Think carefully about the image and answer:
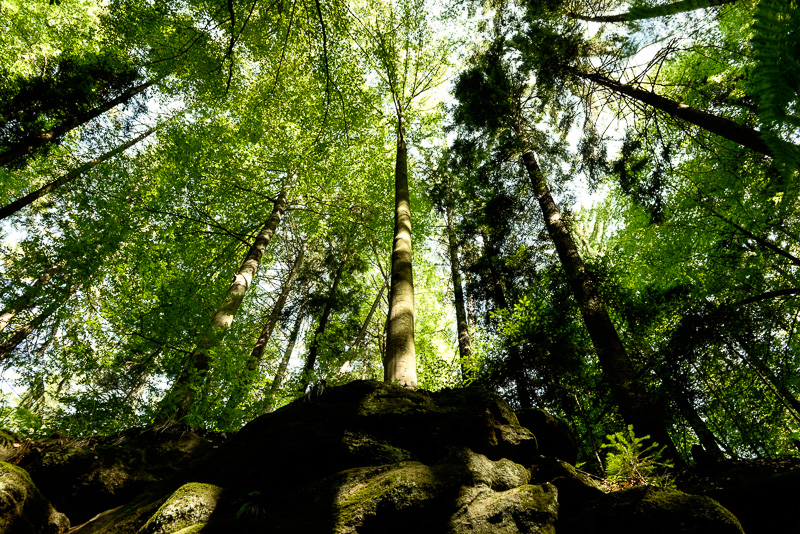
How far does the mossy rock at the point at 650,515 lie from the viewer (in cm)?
188

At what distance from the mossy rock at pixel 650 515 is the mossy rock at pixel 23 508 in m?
4.15

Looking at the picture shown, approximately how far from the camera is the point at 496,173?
10719 millimetres

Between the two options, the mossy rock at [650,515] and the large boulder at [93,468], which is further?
the large boulder at [93,468]

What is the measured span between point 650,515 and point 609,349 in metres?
5.15

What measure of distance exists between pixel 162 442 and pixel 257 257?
540 cm

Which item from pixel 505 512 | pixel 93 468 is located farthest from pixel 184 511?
pixel 505 512

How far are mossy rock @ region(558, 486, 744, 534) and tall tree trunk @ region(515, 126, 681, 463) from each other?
12.2 ft

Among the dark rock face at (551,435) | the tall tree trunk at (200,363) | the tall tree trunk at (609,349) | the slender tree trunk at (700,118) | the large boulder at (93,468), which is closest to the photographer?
the large boulder at (93,468)

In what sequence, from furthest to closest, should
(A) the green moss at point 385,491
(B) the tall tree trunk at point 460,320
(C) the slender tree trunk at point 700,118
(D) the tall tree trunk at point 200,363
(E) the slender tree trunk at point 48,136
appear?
(B) the tall tree trunk at point 460,320
(E) the slender tree trunk at point 48,136
(D) the tall tree trunk at point 200,363
(C) the slender tree trunk at point 700,118
(A) the green moss at point 385,491

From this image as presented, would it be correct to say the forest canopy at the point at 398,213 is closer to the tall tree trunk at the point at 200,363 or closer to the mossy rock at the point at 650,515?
the tall tree trunk at the point at 200,363

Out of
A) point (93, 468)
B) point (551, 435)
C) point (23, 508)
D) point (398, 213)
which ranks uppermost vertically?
point (398, 213)

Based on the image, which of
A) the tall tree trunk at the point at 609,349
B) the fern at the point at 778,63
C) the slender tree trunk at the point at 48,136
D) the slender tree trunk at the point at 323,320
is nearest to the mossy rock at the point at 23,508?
the fern at the point at 778,63

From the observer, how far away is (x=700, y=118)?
5.96 m

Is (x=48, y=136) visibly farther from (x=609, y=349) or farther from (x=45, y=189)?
(x=609, y=349)
